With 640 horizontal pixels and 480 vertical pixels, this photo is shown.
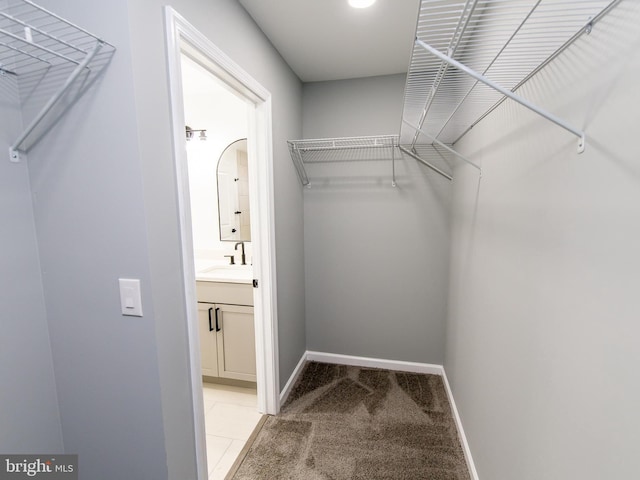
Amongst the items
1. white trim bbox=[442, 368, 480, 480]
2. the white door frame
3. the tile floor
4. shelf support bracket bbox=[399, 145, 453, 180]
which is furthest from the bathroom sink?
white trim bbox=[442, 368, 480, 480]

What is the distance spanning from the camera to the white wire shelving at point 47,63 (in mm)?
923

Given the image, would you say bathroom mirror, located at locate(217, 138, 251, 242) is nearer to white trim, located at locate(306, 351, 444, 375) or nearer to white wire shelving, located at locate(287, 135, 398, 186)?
white wire shelving, located at locate(287, 135, 398, 186)

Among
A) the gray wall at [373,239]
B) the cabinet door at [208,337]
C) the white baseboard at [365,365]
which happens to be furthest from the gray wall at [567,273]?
the cabinet door at [208,337]

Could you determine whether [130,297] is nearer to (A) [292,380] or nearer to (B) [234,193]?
(A) [292,380]

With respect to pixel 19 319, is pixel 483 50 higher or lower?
higher

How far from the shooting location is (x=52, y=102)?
0.93 meters

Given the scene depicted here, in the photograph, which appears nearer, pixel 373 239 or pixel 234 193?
pixel 373 239

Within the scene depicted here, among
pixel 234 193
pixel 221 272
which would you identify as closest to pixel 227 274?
pixel 221 272

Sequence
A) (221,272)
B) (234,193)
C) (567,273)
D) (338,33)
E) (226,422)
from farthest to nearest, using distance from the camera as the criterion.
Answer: (234,193) < (221,272) < (226,422) < (338,33) < (567,273)

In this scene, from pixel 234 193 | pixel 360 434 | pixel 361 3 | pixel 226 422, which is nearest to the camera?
pixel 361 3

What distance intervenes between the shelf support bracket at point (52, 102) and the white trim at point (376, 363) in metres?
2.37

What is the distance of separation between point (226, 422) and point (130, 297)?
148cm

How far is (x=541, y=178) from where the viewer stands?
3.08 ft

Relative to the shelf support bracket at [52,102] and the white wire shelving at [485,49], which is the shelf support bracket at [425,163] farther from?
the shelf support bracket at [52,102]
